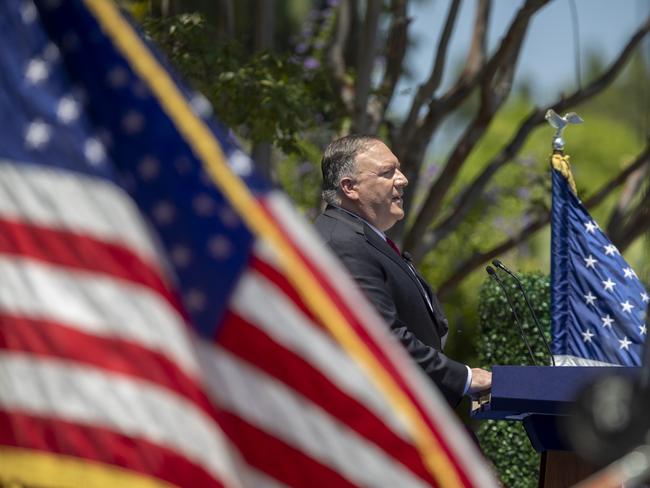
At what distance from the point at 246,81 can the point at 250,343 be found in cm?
524

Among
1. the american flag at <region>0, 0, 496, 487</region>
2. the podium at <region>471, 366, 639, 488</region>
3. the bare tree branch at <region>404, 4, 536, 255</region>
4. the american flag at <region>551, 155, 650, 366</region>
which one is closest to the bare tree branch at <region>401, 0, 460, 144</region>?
the bare tree branch at <region>404, 4, 536, 255</region>

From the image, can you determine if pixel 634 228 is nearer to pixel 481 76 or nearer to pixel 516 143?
pixel 516 143

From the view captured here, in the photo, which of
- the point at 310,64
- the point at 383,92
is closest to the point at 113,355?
the point at 310,64

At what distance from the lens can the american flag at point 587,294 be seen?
7.10m

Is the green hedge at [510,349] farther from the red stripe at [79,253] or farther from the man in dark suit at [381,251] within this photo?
the red stripe at [79,253]

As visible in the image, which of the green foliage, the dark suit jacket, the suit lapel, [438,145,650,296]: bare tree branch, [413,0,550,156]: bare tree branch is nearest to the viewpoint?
the dark suit jacket

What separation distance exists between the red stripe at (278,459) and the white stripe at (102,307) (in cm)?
16

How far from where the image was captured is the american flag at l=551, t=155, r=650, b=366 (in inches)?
280

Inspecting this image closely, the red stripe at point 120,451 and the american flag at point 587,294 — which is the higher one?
the red stripe at point 120,451

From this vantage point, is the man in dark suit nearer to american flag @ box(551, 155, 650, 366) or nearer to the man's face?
the man's face

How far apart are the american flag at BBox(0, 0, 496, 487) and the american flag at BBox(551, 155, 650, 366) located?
412cm

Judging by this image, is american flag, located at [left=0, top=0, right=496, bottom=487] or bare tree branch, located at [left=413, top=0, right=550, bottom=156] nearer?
american flag, located at [left=0, top=0, right=496, bottom=487]

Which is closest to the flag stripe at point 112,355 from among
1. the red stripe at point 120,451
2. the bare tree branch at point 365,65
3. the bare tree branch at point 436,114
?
the red stripe at point 120,451

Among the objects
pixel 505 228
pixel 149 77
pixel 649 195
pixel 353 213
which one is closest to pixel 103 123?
pixel 149 77
